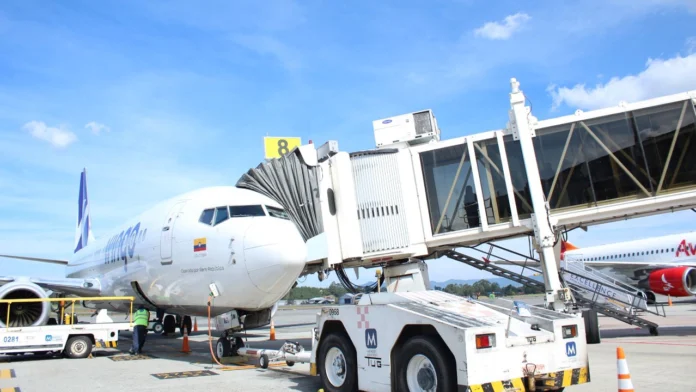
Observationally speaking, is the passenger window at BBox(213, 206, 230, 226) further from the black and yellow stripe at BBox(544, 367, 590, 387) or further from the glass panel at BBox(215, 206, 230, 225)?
the black and yellow stripe at BBox(544, 367, 590, 387)

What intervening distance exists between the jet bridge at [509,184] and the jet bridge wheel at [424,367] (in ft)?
18.3

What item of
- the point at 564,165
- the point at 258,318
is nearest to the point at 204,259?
the point at 258,318

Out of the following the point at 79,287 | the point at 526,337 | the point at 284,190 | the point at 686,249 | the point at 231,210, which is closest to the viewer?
the point at 526,337

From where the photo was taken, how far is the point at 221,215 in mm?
11000

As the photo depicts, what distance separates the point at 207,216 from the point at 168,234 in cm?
154

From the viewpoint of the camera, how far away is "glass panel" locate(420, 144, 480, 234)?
462 inches

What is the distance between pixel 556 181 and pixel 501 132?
157 centimetres

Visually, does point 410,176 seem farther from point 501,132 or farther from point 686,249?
point 686,249

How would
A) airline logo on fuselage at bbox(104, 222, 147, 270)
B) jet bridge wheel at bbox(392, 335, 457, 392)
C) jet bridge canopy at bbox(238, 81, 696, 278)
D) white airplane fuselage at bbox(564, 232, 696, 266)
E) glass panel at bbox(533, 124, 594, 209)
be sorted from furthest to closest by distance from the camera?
white airplane fuselage at bbox(564, 232, 696, 266) → airline logo on fuselage at bbox(104, 222, 147, 270) → glass panel at bbox(533, 124, 594, 209) → jet bridge canopy at bbox(238, 81, 696, 278) → jet bridge wheel at bbox(392, 335, 457, 392)

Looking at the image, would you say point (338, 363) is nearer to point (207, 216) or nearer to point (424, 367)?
point (424, 367)

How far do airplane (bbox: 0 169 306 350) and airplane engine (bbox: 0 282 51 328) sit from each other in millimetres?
23

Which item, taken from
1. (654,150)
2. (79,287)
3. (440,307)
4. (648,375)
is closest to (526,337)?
(440,307)

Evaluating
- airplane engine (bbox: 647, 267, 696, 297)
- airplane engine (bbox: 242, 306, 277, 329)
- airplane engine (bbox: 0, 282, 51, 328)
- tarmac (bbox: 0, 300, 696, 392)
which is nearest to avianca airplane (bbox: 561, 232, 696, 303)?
airplane engine (bbox: 647, 267, 696, 297)

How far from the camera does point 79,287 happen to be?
54.6 feet
